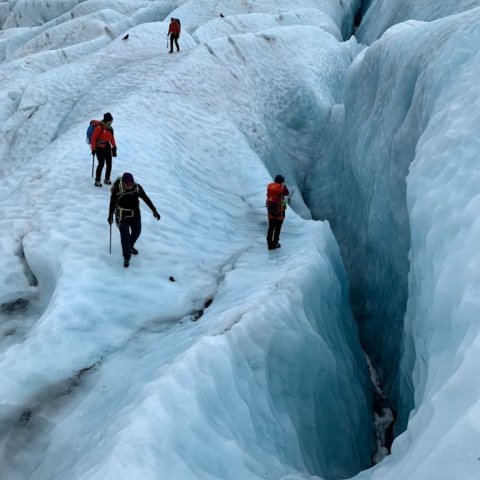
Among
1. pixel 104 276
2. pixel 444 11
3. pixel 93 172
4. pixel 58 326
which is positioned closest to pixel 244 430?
pixel 58 326

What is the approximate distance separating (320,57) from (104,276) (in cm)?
1912

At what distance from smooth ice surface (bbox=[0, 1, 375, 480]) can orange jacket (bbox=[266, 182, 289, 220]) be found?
923mm

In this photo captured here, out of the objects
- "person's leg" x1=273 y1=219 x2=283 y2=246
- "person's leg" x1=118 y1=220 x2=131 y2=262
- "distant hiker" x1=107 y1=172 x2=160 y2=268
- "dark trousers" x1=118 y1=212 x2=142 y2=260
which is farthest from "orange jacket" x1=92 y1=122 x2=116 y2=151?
A: "person's leg" x1=273 y1=219 x2=283 y2=246

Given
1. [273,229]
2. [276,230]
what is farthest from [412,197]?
[273,229]

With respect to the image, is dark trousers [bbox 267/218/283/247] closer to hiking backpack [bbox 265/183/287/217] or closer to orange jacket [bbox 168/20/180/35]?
hiking backpack [bbox 265/183/287/217]

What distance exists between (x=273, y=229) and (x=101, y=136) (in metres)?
4.29

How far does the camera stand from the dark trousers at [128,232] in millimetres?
8922

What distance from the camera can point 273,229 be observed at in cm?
1140

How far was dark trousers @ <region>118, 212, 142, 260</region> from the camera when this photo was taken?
892 centimetres

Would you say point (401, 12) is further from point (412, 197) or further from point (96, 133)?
point (412, 197)

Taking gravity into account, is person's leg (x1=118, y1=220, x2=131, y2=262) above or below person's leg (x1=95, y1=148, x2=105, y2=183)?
below

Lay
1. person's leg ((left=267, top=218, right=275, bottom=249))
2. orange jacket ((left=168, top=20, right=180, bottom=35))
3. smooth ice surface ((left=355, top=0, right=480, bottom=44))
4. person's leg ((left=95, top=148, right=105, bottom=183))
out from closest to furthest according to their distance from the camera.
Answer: person's leg ((left=95, top=148, right=105, bottom=183)) → person's leg ((left=267, top=218, right=275, bottom=249)) → smooth ice surface ((left=355, top=0, right=480, bottom=44)) → orange jacket ((left=168, top=20, right=180, bottom=35))

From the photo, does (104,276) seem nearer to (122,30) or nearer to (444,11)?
(444,11)

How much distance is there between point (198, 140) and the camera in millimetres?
16141
